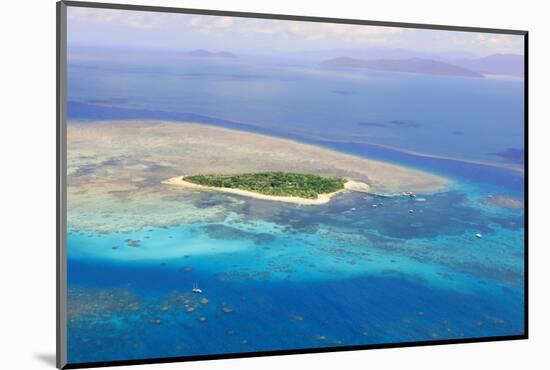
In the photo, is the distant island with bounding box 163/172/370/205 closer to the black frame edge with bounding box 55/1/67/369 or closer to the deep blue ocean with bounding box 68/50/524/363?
the deep blue ocean with bounding box 68/50/524/363

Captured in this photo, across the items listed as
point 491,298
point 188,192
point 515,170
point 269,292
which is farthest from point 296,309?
point 515,170

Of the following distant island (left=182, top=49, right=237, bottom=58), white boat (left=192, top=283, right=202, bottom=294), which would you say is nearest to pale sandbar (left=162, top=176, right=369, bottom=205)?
white boat (left=192, top=283, right=202, bottom=294)

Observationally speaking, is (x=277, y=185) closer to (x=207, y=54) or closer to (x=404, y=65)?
(x=207, y=54)

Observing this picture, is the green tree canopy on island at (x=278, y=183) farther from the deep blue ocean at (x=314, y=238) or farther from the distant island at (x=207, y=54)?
the distant island at (x=207, y=54)

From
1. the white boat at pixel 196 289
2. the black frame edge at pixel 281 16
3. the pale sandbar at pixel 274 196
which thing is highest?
the black frame edge at pixel 281 16

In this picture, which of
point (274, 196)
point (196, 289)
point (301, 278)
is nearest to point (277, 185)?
point (274, 196)

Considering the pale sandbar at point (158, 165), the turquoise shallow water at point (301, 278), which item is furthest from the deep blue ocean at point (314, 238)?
the pale sandbar at point (158, 165)
